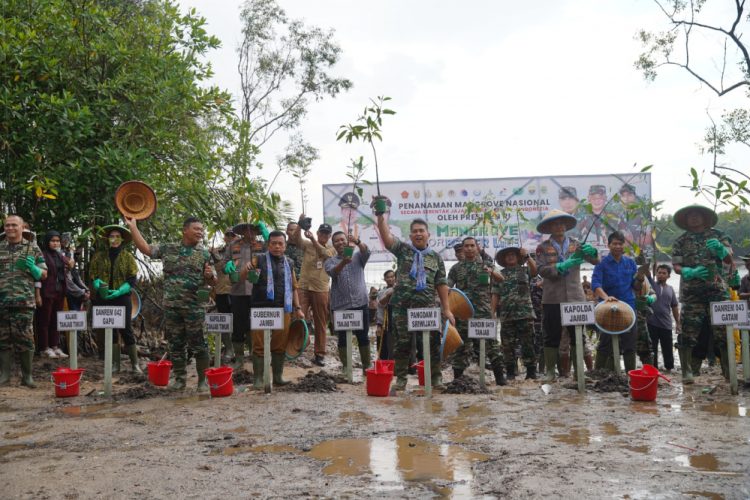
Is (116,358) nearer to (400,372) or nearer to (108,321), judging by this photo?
(108,321)

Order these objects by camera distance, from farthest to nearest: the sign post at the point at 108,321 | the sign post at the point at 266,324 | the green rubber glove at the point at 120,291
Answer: the green rubber glove at the point at 120,291 → the sign post at the point at 108,321 → the sign post at the point at 266,324

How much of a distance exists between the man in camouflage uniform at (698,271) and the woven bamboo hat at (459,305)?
8.06 ft

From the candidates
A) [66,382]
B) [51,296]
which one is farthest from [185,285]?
[51,296]

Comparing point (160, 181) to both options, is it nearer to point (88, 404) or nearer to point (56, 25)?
point (56, 25)

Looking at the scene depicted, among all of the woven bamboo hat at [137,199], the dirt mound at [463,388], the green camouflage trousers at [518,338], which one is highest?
the woven bamboo hat at [137,199]

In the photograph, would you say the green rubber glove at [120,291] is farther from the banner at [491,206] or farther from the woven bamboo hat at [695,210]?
the banner at [491,206]

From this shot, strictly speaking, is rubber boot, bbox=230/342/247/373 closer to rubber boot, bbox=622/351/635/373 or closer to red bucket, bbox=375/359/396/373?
red bucket, bbox=375/359/396/373

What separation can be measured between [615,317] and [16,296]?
6.88 metres

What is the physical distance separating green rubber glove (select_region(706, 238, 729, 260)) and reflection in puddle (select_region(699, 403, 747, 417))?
6.22ft

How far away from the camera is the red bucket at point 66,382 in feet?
24.7

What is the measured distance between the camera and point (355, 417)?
20.1ft

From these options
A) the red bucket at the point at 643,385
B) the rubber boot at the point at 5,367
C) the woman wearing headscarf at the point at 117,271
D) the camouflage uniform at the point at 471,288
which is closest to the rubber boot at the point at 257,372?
the woman wearing headscarf at the point at 117,271

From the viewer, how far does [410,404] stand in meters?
6.80

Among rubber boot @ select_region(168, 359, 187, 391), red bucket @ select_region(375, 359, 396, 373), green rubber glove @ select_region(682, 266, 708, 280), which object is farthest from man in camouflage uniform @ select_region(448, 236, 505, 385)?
rubber boot @ select_region(168, 359, 187, 391)
